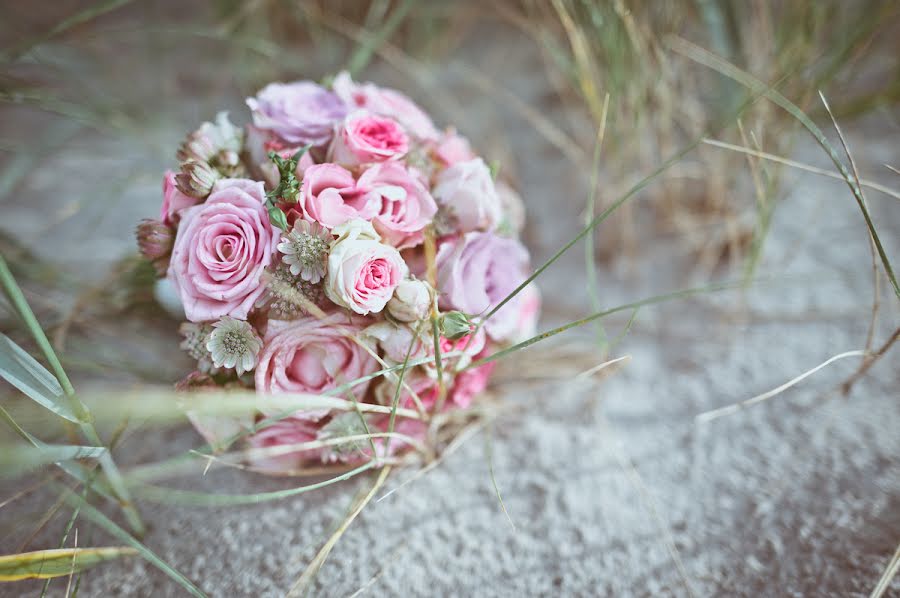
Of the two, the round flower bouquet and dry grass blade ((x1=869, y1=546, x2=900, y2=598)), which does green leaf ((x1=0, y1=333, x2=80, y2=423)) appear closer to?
the round flower bouquet

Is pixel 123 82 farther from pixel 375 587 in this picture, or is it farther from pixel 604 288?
pixel 375 587

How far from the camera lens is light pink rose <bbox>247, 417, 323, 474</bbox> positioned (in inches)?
25.3

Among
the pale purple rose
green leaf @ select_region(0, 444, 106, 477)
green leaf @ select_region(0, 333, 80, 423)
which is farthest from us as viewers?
the pale purple rose

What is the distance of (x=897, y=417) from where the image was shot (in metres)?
0.80

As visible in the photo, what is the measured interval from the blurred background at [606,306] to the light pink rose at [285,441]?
36mm

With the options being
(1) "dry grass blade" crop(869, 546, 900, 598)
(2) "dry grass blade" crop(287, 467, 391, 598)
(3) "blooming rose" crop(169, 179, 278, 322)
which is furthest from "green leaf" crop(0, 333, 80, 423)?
(1) "dry grass blade" crop(869, 546, 900, 598)

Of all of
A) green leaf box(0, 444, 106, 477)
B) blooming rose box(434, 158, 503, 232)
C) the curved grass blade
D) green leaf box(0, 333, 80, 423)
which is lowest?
the curved grass blade

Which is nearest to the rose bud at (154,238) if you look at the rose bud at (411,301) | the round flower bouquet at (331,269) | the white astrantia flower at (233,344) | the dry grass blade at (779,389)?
the round flower bouquet at (331,269)

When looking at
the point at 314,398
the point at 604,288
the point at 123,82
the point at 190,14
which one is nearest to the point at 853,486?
the point at 604,288

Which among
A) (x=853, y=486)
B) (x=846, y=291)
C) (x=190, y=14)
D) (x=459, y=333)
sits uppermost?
(x=190, y=14)

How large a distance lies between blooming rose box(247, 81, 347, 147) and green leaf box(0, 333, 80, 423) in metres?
0.30

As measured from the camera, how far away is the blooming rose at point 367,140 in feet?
2.03

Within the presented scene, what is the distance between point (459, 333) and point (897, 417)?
0.59 meters

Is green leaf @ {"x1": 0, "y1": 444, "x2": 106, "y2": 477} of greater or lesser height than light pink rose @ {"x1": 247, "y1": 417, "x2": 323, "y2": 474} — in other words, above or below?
below
